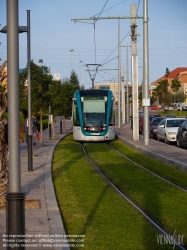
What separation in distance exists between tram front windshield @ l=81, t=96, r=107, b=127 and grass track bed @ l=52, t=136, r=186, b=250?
13911mm

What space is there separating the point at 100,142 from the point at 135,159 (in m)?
12.0

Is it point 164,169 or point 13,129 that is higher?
point 13,129

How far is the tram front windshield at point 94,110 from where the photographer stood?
32344mm

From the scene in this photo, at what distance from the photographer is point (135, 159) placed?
75.7 ft

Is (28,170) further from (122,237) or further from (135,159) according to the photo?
(122,237)

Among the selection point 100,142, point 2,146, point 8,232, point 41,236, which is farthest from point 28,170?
point 100,142

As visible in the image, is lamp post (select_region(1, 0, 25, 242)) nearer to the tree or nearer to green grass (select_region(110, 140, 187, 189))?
green grass (select_region(110, 140, 187, 189))

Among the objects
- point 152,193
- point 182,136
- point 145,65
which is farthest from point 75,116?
point 152,193

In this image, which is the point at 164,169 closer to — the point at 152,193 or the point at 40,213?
the point at 152,193

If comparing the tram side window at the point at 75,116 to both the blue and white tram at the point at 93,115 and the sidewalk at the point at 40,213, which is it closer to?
the blue and white tram at the point at 93,115

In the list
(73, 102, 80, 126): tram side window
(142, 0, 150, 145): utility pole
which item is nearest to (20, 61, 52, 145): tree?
(73, 102, 80, 126): tram side window

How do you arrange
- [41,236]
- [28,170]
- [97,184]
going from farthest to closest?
[28,170] → [97,184] → [41,236]

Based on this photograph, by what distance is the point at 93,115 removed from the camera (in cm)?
3247

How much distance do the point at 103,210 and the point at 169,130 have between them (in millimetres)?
22161
